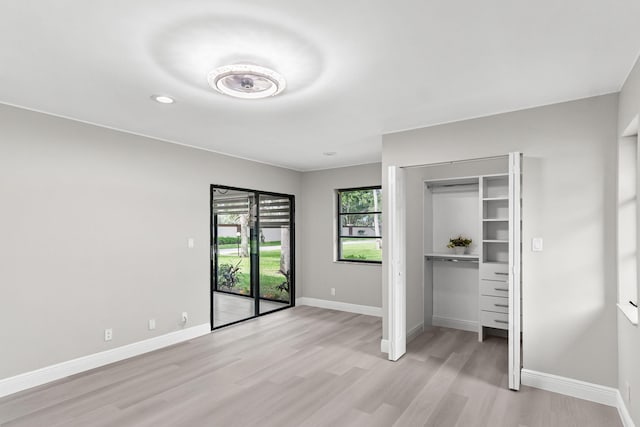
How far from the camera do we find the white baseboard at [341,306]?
19.1 feet

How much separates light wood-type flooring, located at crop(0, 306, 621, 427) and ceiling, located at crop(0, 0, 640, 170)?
2.54 metres

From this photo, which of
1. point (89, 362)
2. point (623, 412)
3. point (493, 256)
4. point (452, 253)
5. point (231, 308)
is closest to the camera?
point (623, 412)

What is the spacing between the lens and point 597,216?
2906 mm

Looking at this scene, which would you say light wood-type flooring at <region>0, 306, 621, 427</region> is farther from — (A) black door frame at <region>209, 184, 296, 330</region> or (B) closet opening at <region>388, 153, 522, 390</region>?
(A) black door frame at <region>209, 184, 296, 330</region>

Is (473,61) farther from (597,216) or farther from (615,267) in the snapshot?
(615,267)

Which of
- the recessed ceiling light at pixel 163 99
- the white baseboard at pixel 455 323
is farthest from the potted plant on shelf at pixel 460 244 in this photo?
the recessed ceiling light at pixel 163 99

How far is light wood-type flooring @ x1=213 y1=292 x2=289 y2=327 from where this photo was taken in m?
5.14

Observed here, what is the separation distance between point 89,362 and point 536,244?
4.49 meters

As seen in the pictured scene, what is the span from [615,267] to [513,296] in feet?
2.56

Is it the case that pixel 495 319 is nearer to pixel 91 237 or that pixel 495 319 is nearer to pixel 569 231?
pixel 569 231

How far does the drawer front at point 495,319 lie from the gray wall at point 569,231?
1205mm

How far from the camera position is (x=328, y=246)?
21.0 feet

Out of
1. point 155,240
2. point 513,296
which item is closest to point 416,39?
point 513,296

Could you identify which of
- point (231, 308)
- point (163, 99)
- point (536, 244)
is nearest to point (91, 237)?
point (163, 99)
